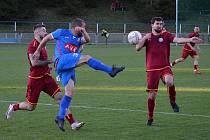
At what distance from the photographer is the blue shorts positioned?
11.7 m

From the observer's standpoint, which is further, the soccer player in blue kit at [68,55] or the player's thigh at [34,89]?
the player's thigh at [34,89]

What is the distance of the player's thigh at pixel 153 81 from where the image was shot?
12.9 metres

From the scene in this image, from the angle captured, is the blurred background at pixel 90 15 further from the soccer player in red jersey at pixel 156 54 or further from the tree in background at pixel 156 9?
the soccer player in red jersey at pixel 156 54

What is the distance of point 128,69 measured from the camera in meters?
30.1

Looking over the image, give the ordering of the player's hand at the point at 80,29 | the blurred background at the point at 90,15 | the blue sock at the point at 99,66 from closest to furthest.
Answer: the blue sock at the point at 99,66 → the player's hand at the point at 80,29 → the blurred background at the point at 90,15

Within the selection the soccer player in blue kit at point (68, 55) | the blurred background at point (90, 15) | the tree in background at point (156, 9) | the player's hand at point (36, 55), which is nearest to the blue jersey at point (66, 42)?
the soccer player in blue kit at point (68, 55)

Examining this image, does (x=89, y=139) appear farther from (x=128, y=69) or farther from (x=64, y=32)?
(x=128, y=69)

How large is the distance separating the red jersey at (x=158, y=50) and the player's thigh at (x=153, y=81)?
Answer: 4.4 inches

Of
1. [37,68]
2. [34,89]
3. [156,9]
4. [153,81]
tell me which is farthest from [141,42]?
[156,9]

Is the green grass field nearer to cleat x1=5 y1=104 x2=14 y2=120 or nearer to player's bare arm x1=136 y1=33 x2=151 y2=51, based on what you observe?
cleat x1=5 y1=104 x2=14 y2=120

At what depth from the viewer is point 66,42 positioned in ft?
38.8

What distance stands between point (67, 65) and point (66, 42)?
482mm

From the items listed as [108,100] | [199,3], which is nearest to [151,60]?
[108,100]

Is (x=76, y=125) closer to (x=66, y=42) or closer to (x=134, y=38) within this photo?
(x=66, y=42)
